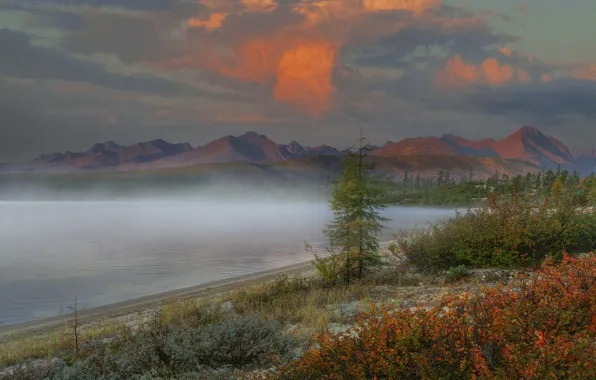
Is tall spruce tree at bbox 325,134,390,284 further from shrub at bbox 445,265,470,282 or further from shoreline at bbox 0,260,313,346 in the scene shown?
shoreline at bbox 0,260,313,346

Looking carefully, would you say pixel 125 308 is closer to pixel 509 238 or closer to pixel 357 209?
pixel 357 209

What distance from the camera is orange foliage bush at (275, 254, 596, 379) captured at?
14.7 feet

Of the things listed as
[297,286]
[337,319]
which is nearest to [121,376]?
[337,319]

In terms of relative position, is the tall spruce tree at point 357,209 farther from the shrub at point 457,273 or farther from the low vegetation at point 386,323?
the shrub at point 457,273

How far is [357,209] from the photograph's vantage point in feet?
51.5

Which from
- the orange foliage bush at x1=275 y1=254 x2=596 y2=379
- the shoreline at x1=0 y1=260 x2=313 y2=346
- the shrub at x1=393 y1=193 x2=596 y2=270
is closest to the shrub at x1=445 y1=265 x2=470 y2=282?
the shrub at x1=393 y1=193 x2=596 y2=270

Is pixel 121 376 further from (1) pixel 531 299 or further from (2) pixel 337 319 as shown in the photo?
(1) pixel 531 299

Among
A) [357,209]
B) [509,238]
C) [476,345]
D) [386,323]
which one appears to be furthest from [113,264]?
[476,345]

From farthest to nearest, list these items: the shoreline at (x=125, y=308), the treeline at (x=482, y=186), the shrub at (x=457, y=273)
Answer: the treeline at (x=482, y=186) < the shoreline at (x=125, y=308) < the shrub at (x=457, y=273)

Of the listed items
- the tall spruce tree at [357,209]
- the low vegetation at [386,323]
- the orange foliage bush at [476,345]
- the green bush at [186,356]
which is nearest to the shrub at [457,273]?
the low vegetation at [386,323]

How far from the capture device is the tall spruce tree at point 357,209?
15.6 metres

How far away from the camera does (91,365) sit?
274 inches

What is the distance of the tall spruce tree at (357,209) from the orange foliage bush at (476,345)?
881cm

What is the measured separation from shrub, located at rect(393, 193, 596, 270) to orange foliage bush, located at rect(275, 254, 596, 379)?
336 inches
